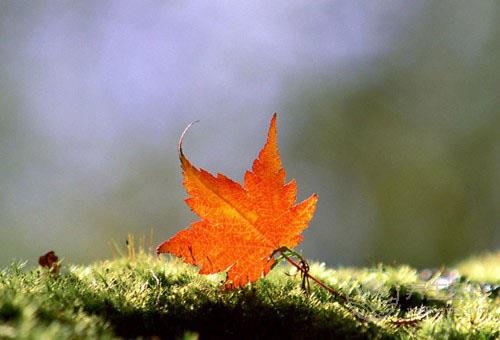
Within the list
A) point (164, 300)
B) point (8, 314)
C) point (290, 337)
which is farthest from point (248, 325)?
point (8, 314)

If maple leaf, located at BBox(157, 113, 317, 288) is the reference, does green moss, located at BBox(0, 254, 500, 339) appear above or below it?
below

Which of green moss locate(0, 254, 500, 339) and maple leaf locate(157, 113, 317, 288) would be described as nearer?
green moss locate(0, 254, 500, 339)

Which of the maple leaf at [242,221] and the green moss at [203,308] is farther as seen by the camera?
the maple leaf at [242,221]

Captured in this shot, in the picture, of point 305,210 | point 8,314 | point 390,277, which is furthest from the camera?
point 390,277

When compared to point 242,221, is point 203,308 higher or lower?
lower

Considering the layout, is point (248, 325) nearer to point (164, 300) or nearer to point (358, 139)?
point (164, 300)
